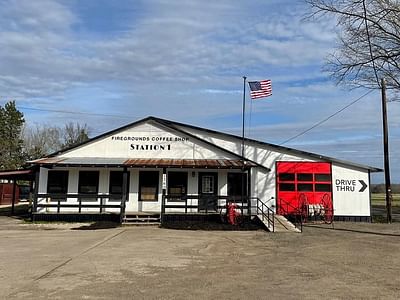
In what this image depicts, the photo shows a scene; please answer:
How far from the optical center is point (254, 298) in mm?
7348

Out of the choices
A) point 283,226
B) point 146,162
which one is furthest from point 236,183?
point 283,226

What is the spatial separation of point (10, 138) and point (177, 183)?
143ft

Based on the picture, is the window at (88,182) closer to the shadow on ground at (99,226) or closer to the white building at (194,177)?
the white building at (194,177)

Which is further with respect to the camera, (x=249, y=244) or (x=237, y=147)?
(x=237, y=147)

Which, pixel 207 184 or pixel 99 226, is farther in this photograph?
pixel 207 184

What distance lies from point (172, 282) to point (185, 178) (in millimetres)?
16506

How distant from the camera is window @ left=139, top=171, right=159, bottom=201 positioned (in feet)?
81.5

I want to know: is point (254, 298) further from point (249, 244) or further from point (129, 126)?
point (129, 126)

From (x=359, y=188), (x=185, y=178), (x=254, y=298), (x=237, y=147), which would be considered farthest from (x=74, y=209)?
(x=254, y=298)

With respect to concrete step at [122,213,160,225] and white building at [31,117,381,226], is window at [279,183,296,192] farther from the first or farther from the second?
concrete step at [122,213,160,225]

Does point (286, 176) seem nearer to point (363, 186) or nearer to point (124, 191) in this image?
point (363, 186)

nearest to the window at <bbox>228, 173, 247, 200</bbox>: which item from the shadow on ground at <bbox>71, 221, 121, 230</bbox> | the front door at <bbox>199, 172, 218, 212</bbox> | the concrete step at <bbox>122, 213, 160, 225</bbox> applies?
the front door at <bbox>199, 172, 218, 212</bbox>

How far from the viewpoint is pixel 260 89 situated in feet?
79.2

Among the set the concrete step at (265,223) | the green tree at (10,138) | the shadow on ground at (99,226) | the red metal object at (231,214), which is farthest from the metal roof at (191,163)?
the green tree at (10,138)
